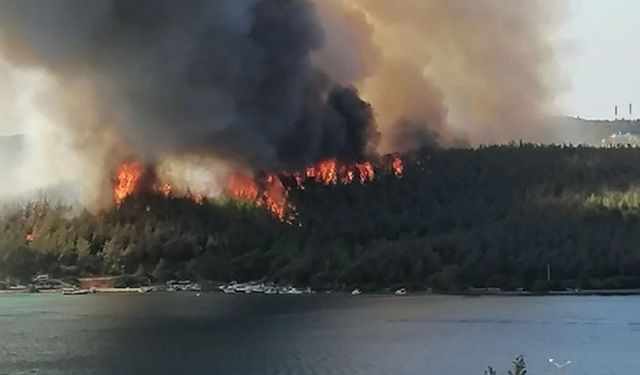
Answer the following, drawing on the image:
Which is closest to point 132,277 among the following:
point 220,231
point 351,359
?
point 220,231

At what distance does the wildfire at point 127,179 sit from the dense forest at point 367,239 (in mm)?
1544

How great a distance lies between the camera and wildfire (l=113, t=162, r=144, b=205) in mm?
141750

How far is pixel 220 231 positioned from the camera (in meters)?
144

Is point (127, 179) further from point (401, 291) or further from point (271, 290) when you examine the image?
point (401, 291)

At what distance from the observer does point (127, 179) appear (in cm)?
14362

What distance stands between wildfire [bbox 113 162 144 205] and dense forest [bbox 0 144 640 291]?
5.07 feet

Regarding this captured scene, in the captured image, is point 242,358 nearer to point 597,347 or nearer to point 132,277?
point 597,347

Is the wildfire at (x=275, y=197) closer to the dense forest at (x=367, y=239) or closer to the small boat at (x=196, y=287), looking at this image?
the dense forest at (x=367, y=239)

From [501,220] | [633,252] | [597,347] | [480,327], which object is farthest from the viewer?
[501,220]

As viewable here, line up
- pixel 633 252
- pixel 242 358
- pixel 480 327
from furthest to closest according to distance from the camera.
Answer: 1. pixel 633 252
2. pixel 480 327
3. pixel 242 358

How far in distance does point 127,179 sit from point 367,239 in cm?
2691

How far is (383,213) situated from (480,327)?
46.1m

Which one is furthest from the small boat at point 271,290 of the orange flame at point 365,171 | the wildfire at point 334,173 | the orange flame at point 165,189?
the orange flame at point 365,171

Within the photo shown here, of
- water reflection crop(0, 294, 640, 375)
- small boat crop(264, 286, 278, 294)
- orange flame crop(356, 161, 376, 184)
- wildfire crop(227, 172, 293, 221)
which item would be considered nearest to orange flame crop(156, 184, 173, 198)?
wildfire crop(227, 172, 293, 221)
